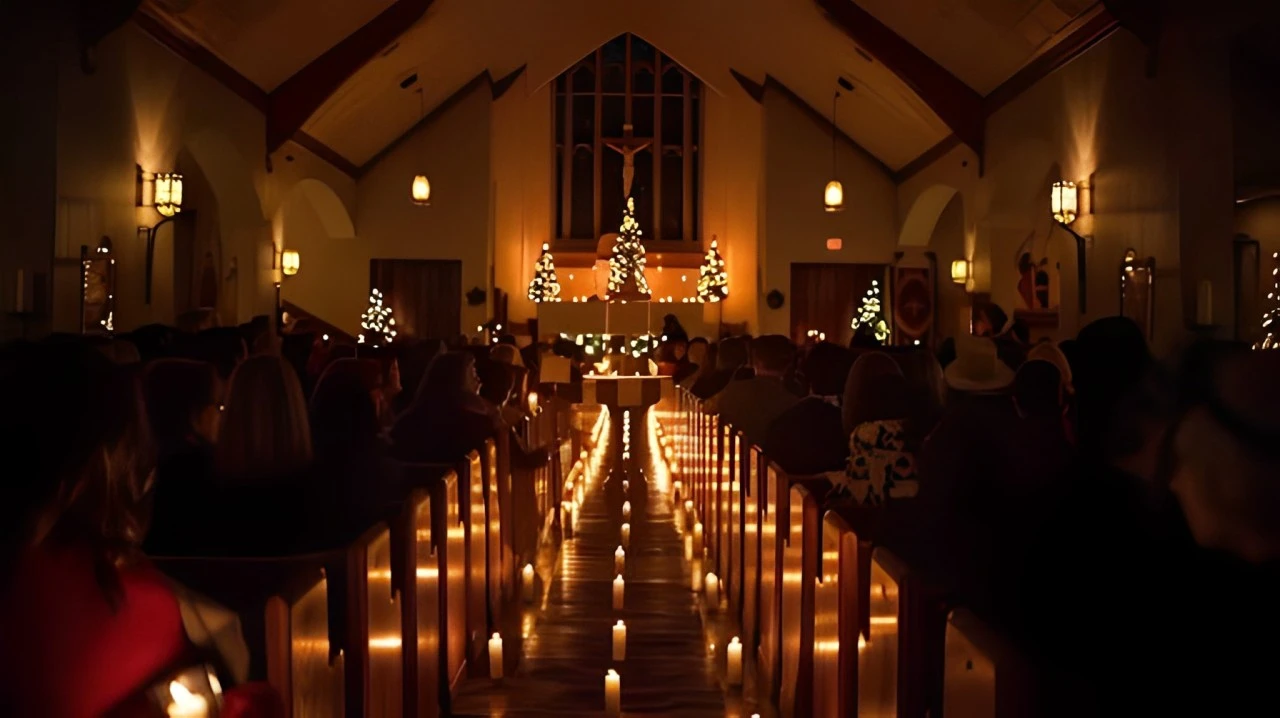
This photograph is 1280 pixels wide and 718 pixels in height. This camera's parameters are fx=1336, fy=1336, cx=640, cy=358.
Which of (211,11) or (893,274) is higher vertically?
(211,11)

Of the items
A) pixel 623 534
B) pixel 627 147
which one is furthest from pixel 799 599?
pixel 627 147

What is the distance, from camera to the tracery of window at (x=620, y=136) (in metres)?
24.1

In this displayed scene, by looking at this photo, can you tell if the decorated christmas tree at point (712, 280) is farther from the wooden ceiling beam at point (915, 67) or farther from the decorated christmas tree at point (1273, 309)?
the decorated christmas tree at point (1273, 309)

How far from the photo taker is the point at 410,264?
824 inches

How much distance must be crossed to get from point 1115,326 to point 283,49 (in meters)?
10.8

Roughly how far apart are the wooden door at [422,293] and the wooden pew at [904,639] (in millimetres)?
18047

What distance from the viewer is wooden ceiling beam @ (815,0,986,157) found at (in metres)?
14.4

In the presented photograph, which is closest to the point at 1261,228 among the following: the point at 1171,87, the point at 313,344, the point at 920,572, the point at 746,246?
the point at 1171,87

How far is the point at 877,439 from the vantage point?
4195mm

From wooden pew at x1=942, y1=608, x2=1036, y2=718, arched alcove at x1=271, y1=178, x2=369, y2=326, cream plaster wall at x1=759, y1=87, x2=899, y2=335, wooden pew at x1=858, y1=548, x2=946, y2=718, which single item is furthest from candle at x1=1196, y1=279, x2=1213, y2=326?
arched alcove at x1=271, y1=178, x2=369, y2=326

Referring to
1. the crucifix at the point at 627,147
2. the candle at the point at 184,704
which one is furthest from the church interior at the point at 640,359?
the crucifix at the point at 627,147

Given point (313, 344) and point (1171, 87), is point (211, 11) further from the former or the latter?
point (1171, 87)

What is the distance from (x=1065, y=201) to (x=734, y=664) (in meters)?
7.68

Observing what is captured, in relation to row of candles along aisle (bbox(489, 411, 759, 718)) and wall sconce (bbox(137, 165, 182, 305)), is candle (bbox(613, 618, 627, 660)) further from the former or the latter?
wall sconce (bbox(137, 165, 182, 305))
